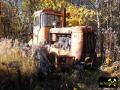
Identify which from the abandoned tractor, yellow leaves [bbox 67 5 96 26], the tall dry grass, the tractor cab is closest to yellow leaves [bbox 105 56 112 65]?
the abandoned tractor

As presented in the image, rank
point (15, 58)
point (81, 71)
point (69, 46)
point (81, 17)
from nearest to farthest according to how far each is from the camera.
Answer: point (15, 58) < point (81, 71) < point (69, 46) < point (81, 17)

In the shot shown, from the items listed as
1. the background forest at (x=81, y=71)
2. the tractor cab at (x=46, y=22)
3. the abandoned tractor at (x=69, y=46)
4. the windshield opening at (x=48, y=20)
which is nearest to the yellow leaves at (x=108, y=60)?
the background forest at (x=81, y=71)

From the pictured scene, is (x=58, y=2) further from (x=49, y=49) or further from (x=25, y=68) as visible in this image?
(x=25, y=68)

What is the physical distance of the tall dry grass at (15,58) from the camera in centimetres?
1151

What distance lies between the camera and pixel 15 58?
1238 cm

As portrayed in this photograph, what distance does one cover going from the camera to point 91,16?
82.1ft

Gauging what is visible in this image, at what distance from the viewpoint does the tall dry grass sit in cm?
1151

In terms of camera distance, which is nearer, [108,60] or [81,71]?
[81,71]

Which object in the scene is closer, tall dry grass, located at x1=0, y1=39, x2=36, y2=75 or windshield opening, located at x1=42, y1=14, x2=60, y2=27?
tall dry grass, located at x1=0, y1=39, x2=36, y2=75

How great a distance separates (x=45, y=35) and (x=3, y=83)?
18.7 ft

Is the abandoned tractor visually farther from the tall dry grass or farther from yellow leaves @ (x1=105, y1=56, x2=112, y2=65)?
the tall dry grass

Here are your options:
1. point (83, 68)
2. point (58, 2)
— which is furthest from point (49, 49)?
point (58, 2)

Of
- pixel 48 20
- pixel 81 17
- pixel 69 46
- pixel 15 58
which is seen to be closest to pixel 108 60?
pixel 69 46

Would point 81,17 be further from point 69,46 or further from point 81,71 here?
point 81,71
